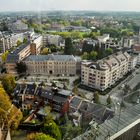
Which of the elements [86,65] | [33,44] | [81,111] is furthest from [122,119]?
[33,44]

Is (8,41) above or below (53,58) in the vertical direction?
above

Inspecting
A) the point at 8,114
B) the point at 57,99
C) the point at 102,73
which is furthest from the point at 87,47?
the point at 8,114

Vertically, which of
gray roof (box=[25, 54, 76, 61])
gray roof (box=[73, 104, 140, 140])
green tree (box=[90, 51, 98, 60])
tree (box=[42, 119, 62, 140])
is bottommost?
tree (box=[42, 119, 62, 140])

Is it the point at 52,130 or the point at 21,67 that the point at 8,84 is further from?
the point at 52,130

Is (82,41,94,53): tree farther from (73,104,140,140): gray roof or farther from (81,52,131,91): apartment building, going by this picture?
(73,104,140,140): gray roof

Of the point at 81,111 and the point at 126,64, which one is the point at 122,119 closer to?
the point at 81,111

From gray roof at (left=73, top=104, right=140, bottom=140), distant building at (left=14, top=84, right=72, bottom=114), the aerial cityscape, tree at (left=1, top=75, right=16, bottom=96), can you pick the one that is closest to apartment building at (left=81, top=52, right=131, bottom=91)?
the aerial cityscape
